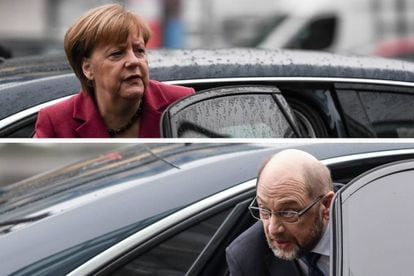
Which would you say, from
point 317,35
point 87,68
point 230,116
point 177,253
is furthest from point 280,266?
point 317,35

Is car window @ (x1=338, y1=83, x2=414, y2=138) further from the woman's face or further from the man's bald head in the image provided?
the man's bald head

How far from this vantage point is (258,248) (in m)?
2.79

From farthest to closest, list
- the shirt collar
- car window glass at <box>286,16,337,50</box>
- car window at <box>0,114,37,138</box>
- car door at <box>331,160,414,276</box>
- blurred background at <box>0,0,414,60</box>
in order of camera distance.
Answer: blurred background at <box>0,0,414,60</box>, car window glass at <box>286,16,337,50</box>, car window at <box>0,114,37,138</box>, the shirt collar, car door at <box>331,160,414,276</box>

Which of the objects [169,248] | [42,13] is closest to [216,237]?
[169,248]

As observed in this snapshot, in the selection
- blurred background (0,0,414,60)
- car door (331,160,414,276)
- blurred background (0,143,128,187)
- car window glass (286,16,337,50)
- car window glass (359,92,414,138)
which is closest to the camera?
car door (331,160,414,276)

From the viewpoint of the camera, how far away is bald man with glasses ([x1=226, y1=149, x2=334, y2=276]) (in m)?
2.63

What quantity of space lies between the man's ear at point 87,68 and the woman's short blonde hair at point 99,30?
0.01m

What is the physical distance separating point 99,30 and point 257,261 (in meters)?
0.79

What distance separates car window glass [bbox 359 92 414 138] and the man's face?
852mm

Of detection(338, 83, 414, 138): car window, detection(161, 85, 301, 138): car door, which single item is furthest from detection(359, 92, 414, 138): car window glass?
detection(161, 85, 301, 138): car door

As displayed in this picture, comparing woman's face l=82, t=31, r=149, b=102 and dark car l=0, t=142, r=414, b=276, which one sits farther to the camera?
woman's face l=82, t=31, r=149, b=102

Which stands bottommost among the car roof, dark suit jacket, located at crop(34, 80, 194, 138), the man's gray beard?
the man's gray beard

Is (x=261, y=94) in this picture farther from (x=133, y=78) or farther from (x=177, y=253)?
(x=177, y=253)

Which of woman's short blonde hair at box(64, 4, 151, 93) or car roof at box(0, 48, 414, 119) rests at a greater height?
woman's short blonde hair at box(64, 4, 151, 93)
